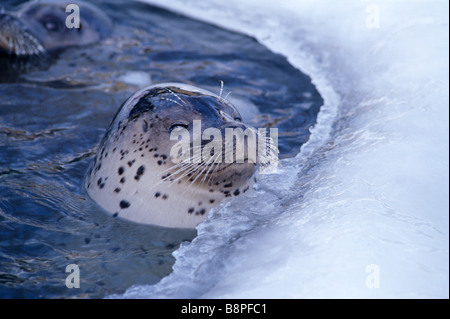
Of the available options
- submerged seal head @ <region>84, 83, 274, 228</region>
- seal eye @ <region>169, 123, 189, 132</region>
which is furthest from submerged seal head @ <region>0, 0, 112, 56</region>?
seal eye @ <region>169, 123, 189, 132</region>

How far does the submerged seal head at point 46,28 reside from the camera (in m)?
6.05

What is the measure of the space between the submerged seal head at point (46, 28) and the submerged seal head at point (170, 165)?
Answer: 287 cm

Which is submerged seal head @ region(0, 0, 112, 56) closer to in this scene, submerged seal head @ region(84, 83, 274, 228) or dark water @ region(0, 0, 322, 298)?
dark water @ region(0, 0, 322, 298)

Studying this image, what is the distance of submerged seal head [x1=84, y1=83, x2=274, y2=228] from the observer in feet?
11.1

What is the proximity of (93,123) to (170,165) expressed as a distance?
5.19 feet

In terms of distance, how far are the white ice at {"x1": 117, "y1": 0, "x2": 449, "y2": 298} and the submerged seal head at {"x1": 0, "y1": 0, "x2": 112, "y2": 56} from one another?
2.41 m

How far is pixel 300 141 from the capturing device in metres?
4.63

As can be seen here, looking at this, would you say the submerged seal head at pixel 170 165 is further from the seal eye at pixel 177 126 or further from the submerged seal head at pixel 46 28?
the submerged seal head at pixel 46 28

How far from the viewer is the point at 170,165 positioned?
3.46m

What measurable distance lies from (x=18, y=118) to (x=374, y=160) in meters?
2.73

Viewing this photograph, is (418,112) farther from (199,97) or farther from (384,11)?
(384,11)

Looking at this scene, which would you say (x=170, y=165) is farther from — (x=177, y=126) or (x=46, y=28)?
(x=46, y=28)

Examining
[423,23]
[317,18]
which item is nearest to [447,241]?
[423,23]
